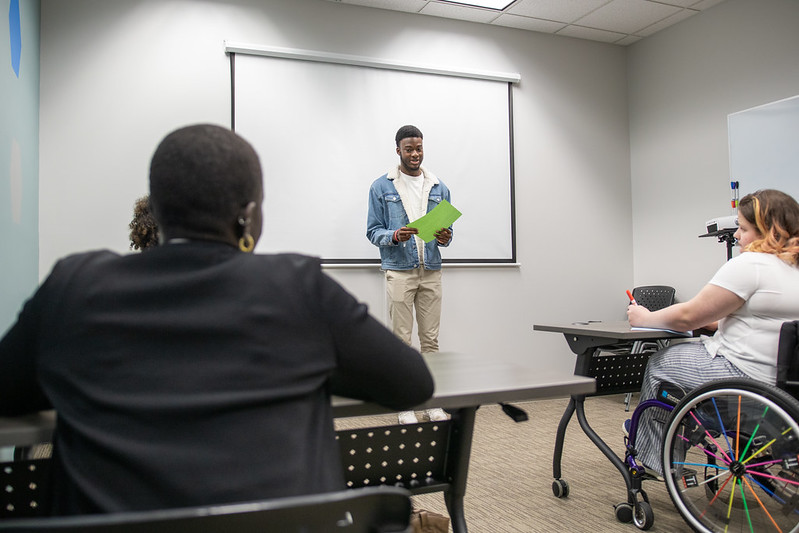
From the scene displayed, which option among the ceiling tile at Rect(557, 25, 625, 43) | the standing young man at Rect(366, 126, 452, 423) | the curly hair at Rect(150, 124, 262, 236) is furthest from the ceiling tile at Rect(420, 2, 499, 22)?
the curly hair at Rect(150, 124, 262, 236)

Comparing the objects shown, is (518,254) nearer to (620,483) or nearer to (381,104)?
(381,104)

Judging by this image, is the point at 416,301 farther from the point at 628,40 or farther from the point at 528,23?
the point at 628,40

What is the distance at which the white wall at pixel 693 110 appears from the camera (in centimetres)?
386

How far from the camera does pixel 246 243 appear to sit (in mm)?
828

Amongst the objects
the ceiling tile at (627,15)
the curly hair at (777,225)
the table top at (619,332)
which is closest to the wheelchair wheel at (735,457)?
the table top at (619,332)

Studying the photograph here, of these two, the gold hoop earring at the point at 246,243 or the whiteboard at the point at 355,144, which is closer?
the gold hoop earring at the point at 246,243

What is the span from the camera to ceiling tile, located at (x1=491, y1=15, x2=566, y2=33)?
436 centimetres

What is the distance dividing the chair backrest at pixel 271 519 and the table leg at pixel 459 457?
2.59 ft

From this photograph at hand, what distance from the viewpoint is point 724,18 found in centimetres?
413

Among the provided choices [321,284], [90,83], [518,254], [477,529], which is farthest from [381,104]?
[321,284]

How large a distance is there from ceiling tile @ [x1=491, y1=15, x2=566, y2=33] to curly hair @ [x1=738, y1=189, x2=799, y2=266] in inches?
117

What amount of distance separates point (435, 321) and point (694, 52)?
2903 mm

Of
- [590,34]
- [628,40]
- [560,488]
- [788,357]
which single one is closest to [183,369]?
[788,357]

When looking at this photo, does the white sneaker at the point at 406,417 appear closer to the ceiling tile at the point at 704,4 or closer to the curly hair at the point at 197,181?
the curly hair at the point at 197,181
